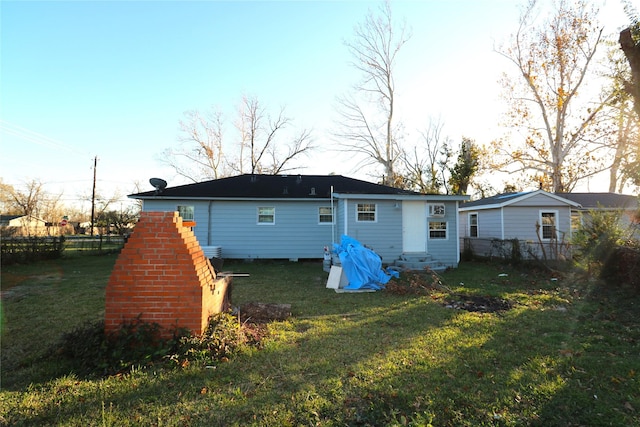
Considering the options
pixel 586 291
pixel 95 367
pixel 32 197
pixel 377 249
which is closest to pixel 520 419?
pixel 95 367

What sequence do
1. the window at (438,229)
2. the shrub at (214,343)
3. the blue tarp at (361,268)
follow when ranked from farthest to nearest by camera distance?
1. the window at (438,229)
2. the blue tarp at (361,268)
3. the shrub at (214,343)

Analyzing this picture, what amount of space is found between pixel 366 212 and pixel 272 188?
5.25 m

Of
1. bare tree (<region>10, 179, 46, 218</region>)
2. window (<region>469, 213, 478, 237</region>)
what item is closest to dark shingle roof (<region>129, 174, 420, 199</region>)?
window (<region>469, 213, 478, 237</region>)

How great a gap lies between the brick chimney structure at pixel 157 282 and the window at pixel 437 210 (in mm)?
10801

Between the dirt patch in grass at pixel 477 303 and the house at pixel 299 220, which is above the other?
the house at pixel 299 220

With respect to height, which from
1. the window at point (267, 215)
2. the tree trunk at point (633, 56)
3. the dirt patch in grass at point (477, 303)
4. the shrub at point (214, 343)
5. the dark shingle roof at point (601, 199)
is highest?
the tree trunk at point (633, 56)

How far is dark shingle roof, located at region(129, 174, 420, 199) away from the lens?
14.1 m

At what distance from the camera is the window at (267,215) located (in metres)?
14.4

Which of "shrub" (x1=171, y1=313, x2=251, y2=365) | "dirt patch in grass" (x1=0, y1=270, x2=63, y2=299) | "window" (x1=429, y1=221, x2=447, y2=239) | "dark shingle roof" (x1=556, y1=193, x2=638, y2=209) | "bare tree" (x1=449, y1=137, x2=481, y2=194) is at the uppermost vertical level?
"bare tree" (x1=449, y1=137, x2=481, y2=194)

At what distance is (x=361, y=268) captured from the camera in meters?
8.76

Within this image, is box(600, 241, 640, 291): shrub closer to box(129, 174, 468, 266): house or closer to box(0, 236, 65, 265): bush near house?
box(129, 174, 468, 266): house

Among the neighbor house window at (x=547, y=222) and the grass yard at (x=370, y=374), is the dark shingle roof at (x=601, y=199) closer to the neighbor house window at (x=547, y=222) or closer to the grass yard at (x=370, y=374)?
the neighbor house window at (x=547, y=222)

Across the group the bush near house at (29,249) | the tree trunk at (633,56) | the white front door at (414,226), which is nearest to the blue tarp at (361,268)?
the white front door at (414,226)

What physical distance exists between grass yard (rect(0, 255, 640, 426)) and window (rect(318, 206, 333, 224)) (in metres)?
8.16
